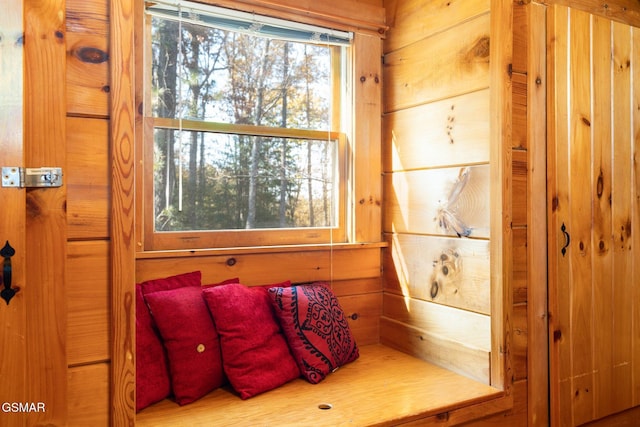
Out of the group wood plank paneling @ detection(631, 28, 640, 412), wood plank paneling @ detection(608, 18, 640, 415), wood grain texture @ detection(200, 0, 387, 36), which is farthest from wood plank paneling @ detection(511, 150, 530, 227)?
wood grain texture @ detection(200, 0, 387, 36)

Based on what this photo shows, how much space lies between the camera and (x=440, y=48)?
2133 millimetres

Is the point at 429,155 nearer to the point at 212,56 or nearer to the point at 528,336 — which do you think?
the point at 528,336

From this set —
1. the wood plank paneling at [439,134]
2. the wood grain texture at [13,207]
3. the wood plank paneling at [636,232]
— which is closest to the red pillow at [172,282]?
the wood grain texture at [13,207]

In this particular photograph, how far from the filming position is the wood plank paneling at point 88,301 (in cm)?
123

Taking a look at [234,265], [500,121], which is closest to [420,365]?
[234,265]

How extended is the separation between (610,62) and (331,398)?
179 cm

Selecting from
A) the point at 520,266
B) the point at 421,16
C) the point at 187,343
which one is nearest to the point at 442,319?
the point at 520,266

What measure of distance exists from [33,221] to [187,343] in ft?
2.45

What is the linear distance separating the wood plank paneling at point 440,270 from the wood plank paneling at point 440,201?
49mm

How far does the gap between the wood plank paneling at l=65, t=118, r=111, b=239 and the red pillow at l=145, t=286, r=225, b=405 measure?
0.55 meters

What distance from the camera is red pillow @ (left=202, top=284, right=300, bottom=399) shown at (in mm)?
1784

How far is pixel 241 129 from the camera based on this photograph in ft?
7.13

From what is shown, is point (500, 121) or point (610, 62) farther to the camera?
point (610, 62)

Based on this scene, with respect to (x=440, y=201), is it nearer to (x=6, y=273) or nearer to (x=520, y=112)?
(x=520, y=112)
